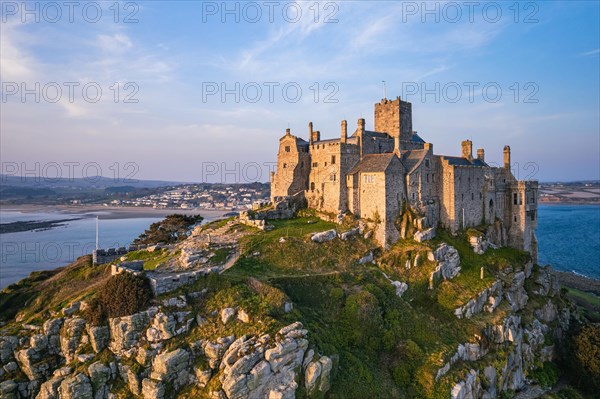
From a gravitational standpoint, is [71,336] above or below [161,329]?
below

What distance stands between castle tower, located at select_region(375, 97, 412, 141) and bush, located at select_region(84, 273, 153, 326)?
33.3 metres

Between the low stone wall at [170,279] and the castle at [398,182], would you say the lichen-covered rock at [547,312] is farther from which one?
the low stone wall at [170,279]

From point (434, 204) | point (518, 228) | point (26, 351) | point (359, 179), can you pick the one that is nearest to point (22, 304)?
point (26, 351)

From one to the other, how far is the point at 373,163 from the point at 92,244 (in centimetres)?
6480

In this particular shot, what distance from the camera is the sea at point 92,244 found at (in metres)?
67.3

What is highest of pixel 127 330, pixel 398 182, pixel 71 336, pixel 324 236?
pixel 398 182

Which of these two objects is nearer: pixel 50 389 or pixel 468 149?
pixel 50 389

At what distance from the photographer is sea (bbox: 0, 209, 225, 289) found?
64300 millimetres

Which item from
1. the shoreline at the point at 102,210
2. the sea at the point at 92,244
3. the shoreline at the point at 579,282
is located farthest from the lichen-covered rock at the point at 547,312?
the shoreline at the point at 102,210

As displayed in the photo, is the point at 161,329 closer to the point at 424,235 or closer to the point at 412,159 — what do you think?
the point at 424,235

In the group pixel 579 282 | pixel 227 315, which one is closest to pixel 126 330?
pixel 227 315

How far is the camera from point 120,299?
2631 cm

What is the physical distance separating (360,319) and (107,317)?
17412 mm

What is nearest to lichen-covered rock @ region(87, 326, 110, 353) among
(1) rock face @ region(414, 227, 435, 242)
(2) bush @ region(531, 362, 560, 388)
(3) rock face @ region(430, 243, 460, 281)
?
(3) rock face @ region(430, 243, 460, 281)
